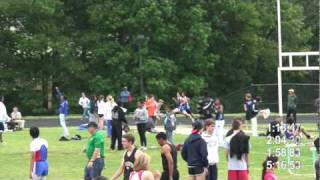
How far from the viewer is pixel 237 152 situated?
14516 millimetres

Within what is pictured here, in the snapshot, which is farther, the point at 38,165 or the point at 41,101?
the point at 41,101

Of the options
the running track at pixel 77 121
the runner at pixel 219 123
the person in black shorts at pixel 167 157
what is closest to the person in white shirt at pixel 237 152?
the person in black shorts at pixel 167 157

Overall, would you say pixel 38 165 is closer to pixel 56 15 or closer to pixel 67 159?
pixel 67 159

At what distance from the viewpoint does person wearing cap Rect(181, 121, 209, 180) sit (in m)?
14.2

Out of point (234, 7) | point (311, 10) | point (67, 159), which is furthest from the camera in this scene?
point (311, 10)

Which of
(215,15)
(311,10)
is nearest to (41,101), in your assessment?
(215,15)

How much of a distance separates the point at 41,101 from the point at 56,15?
21.8 feet

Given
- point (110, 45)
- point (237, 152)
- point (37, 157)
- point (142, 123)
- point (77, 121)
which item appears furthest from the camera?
point (110, 45)

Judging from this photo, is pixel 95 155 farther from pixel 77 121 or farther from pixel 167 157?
pixel 77 121

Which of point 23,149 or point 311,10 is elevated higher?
point 311,10

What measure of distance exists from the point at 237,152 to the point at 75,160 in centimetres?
912

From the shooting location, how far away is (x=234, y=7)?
57.5 m
